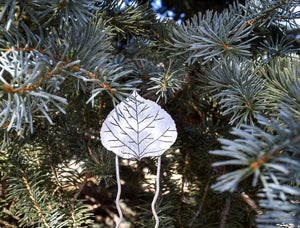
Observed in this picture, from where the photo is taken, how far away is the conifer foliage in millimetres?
224

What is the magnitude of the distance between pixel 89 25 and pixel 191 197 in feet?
1.23

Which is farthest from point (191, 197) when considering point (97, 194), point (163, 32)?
point (163, 32)

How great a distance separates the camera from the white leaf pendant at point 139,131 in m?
0.34

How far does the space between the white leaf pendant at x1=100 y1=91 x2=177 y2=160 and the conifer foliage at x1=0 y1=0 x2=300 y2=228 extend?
0.03m

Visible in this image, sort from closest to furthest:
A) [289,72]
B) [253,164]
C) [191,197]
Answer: [253,164] → [289,72] → [191,197]

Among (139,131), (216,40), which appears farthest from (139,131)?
(216,40)

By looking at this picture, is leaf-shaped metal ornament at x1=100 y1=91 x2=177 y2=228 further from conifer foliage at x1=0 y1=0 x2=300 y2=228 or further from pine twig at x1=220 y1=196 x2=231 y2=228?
pine twig at x1=220 y1=196 x2=231 y2=228

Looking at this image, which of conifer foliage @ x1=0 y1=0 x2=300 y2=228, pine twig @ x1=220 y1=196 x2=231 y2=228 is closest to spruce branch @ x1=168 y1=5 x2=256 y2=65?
conifer foliage @ x1=0 y1=0 x2=300 y2=228

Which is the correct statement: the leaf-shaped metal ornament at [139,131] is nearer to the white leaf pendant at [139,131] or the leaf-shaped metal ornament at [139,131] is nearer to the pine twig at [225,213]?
the white leaf pendant at [139,131]

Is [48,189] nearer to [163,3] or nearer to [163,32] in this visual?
[163,32]

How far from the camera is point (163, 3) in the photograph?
0.58 meters

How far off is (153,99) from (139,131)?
3.3 inches

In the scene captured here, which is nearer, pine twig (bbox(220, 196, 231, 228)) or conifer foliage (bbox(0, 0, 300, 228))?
conifer foliage (bbox(0, 0, 300, 228))

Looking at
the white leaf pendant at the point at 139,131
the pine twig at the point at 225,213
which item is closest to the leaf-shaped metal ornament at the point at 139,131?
the white leaf pendant at the point at 139,131
